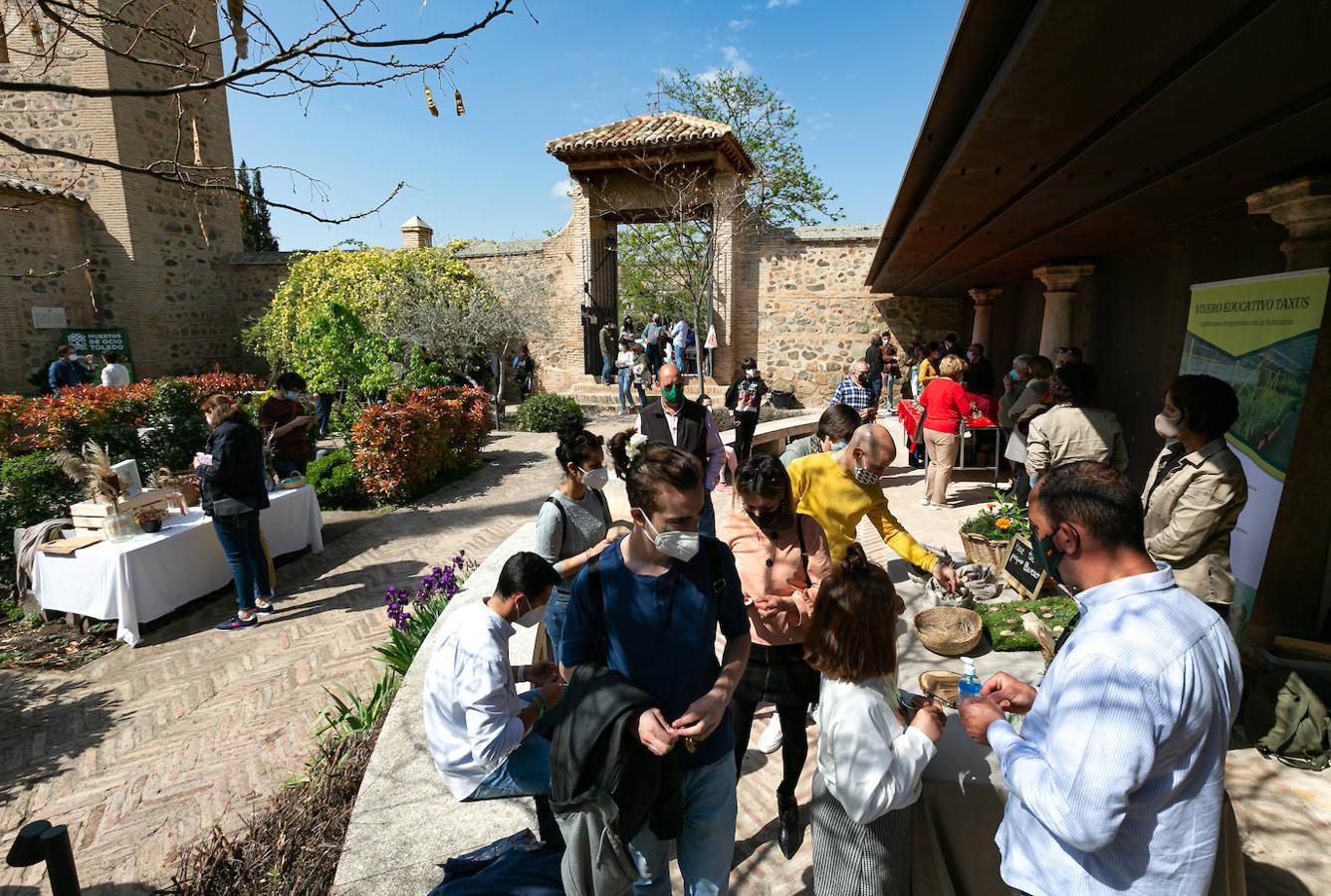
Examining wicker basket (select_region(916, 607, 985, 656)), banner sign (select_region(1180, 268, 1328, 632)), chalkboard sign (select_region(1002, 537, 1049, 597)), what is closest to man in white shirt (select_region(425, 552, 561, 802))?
wicker basket (select_region(916, 607, 985, 656))

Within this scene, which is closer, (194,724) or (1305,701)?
(1305,701)

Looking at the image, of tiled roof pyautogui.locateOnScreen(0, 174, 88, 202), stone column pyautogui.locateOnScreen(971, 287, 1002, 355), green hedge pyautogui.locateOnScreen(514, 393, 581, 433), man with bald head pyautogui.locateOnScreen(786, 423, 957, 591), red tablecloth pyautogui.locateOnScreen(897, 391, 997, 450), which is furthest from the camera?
tiled roof pyautogui.locateOnScreen(0, 174, 88, 202)

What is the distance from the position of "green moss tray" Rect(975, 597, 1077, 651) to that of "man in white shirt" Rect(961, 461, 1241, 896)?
255cm

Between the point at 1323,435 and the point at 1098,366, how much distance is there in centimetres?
417

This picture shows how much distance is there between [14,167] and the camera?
15.9 m

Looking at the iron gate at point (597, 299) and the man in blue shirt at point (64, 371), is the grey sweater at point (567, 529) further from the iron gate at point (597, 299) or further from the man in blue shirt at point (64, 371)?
the man in blue shirt at point (64, 371)

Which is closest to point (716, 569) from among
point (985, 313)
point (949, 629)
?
point (949, 629)

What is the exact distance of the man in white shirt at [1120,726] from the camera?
1.34m

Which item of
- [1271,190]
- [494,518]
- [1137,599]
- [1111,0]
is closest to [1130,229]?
[1271,190]

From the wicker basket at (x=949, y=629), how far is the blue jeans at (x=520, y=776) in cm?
248

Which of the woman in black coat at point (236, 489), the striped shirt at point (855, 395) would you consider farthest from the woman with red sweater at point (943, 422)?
the woman in black coat at point (236, 489)

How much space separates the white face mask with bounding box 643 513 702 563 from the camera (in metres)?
1.96

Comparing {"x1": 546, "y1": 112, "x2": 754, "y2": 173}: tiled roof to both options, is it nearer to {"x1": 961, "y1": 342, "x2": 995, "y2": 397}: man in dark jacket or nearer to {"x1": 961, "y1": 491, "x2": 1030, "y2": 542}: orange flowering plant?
{"x1": 961, "y1": 342, "x2": 995, "y2": 397}: man in dark jacket

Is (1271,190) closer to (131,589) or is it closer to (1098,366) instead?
(1098,366)
